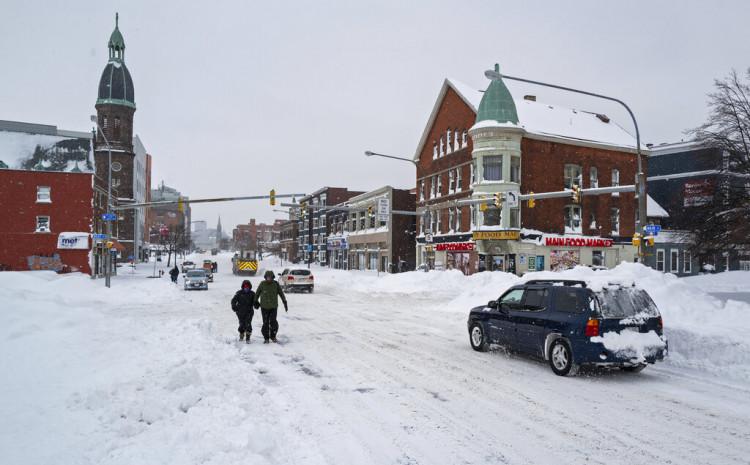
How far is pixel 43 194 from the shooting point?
45.0m

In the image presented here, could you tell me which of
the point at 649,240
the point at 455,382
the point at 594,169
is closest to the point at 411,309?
the point at 649,240

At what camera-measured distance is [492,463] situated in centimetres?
564

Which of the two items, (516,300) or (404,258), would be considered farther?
(404,258)

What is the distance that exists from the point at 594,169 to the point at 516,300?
39.9 metres

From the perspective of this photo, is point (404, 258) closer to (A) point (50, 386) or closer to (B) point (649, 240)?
(B) point (649, 240)

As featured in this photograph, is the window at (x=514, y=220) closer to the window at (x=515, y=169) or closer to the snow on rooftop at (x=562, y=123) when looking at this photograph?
the window at (x=515, y=169)

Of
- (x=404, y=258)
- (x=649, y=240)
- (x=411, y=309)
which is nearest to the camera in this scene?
(x=649, y=240)

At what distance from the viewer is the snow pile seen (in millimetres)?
9391

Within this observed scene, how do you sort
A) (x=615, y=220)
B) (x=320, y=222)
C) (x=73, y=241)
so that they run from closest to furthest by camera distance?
(x=73, y=241), (x=615, y=220), (x=320, y=222)

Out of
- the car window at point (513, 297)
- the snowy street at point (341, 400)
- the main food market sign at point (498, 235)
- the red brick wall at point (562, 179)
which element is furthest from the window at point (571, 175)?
the car window at point (513, 297)

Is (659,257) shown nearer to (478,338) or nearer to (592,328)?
(478,338)

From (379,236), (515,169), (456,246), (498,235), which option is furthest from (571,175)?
(379,236)

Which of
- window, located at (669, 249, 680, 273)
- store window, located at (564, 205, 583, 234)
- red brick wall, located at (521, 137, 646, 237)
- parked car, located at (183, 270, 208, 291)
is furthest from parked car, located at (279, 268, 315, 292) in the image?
window, located at (669, 249, 680, 273)

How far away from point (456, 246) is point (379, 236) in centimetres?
1640
